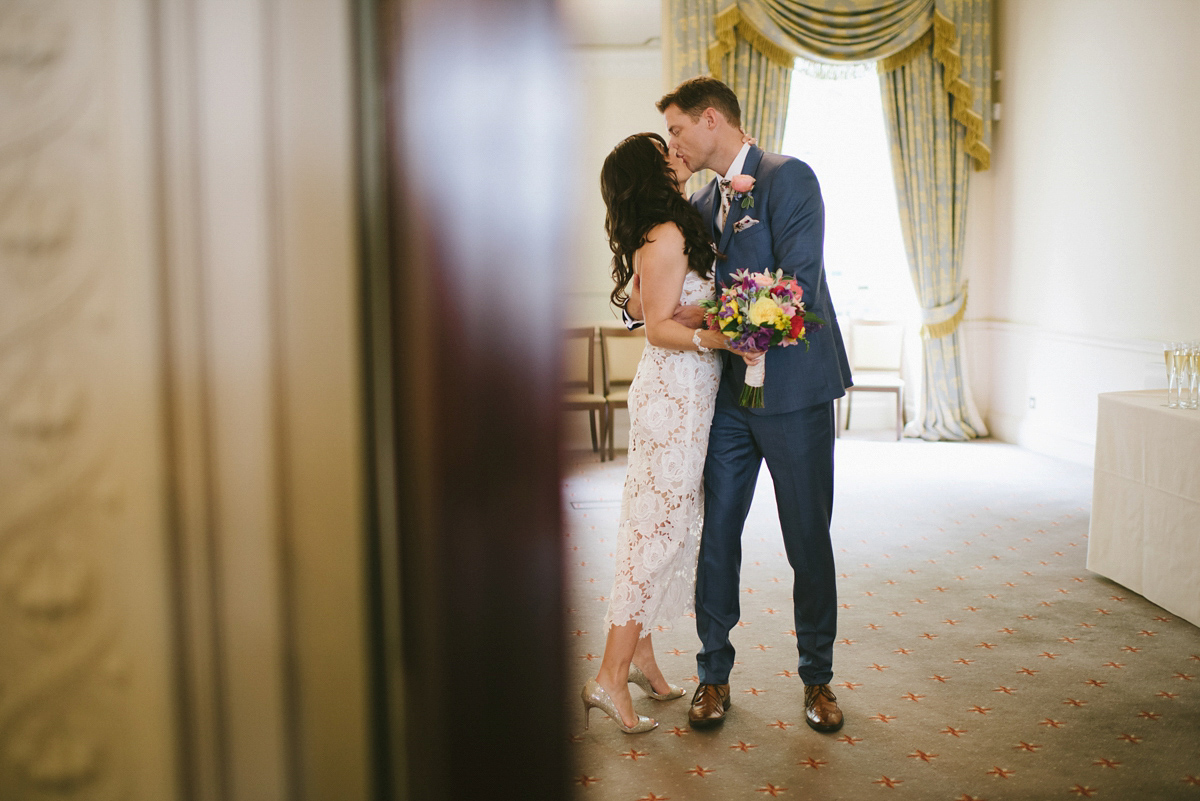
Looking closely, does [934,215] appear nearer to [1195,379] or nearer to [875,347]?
[875,347]

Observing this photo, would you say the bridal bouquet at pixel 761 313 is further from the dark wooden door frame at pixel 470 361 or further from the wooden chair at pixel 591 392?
the wooden chair at pixel 591 392

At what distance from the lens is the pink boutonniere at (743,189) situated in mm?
2441

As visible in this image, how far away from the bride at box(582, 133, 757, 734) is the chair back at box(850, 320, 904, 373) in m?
5.42

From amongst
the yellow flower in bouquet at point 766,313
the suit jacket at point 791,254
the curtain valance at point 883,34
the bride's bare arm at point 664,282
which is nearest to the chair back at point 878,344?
the curtain valance at point 883,34

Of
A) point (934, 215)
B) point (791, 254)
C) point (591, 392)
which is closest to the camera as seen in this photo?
point (791, 254)

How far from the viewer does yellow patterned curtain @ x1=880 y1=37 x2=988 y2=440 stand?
717cm

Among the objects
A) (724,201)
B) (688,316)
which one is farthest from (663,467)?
(724,201)

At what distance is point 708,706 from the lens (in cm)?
254

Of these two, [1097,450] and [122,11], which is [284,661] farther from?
[1097,450]

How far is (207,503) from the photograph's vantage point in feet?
2.63

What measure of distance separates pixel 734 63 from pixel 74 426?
6.95 m

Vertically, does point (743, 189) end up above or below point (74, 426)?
above

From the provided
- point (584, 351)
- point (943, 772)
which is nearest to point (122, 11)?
point (943, 772)

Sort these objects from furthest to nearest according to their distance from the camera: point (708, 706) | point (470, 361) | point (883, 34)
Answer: point (883, 34)
point (708, 706)
point (470, 361)
